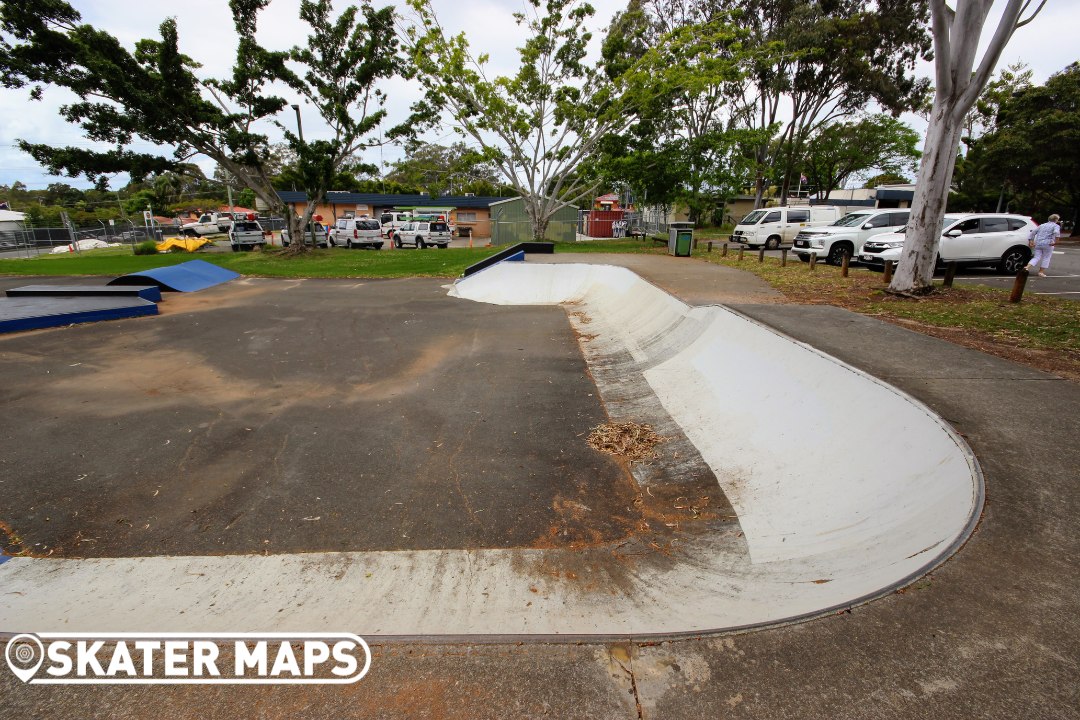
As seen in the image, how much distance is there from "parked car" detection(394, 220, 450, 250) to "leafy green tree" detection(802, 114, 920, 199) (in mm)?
31466

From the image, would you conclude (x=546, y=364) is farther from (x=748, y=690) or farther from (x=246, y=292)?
(x=246, y=292)

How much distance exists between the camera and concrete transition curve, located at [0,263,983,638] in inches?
118

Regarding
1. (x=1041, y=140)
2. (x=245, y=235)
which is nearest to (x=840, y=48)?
(x=1041, y=140)

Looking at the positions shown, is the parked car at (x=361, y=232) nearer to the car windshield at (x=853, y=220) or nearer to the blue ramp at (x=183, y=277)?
the blue ramp at (x=183, y=277)

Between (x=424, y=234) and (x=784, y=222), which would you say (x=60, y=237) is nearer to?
(x=424, y=234)

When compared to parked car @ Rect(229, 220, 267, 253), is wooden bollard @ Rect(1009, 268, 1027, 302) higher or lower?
lower

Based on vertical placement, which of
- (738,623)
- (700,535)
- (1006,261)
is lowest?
(700,535)

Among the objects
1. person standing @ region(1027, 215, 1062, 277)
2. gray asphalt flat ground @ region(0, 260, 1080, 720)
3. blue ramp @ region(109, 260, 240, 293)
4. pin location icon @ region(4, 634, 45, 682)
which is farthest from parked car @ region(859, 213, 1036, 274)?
blue ramp @ region(109, 260, 240, 293)

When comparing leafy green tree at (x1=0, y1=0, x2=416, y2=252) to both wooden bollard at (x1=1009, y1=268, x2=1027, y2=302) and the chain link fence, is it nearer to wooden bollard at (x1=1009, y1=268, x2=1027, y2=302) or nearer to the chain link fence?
the chain link fence

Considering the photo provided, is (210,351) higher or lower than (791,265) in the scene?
lower

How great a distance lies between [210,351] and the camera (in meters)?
9.41

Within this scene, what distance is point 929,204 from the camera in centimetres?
910

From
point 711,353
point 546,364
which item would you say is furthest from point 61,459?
point 711,353

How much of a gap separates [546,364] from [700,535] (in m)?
4.94
